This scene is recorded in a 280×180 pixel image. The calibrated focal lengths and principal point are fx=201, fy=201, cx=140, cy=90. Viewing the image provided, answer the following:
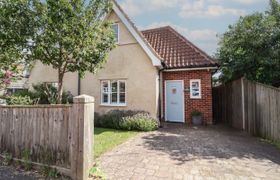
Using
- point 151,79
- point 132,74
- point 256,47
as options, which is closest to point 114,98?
point 132,74

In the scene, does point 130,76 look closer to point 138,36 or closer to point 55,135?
point 138,36

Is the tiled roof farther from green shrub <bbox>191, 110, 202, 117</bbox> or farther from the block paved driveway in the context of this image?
the block paved driveway

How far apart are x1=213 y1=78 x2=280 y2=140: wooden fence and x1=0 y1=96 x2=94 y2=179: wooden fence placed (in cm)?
685

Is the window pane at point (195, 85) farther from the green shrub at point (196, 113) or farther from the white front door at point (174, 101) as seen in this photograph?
the green shrub at point (196, 113)

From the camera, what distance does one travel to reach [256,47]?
10781 millimetres

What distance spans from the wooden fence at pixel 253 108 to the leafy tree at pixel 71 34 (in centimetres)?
688

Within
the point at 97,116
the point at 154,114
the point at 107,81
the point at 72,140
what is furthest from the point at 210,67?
the point at 72,140

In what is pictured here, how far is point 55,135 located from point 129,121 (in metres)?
5.67

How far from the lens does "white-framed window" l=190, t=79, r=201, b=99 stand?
39.5 feet

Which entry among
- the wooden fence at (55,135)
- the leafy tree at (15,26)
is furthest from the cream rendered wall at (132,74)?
the wooden fence at (55,135)

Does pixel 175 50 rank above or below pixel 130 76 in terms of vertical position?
above

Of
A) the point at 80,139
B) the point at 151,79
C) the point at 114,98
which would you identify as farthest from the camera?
the point at 114,98

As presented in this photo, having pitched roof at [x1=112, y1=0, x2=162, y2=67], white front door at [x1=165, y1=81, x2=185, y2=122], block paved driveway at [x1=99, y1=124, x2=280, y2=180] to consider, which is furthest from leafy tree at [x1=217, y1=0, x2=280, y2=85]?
pitched roof at [x1=112, y1=0, x2=162, y2=67]

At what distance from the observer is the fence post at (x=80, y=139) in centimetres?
454
